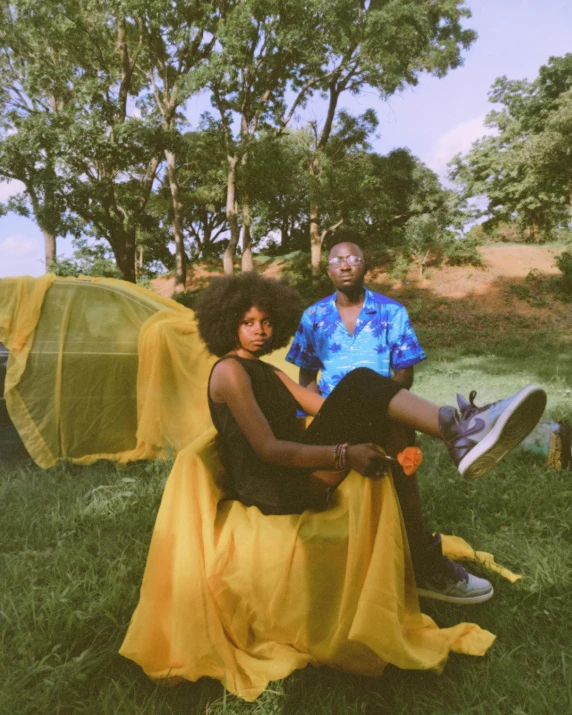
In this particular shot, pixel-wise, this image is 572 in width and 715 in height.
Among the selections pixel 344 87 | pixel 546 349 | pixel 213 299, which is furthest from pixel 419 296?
pixel 213 299

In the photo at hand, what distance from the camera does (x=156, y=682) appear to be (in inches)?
74.2

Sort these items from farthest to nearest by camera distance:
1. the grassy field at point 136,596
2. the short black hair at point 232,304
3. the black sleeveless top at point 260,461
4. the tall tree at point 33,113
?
the tall tree at point 33,113, the short black hair at point 232,304, the black sleeveless top at point 260,461, the grassy field at point 136,596

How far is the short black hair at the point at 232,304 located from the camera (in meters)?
2.38

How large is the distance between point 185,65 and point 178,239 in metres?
4.90

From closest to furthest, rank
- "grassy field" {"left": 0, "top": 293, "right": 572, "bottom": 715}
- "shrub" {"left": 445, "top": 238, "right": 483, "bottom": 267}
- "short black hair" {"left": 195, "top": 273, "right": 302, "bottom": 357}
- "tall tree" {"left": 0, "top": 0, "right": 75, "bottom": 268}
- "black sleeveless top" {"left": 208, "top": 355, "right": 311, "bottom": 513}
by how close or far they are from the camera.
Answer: "grassy field" {"left": 0, "top": 293, "right": 572, "bottom": 715}
"black sleeveless top" {"left": 208, "top": 355, "right": 311, "bottom": 513}
"short black hair" {"left": 195, "top": 273, "right": 302, "bottom": 357}
"tall tree" {"left": 0, "top": 0, "right": 75, "bottom": 268}
"shrub" {"left": 445, "top": 238, "right": 483, "bottom": 267}

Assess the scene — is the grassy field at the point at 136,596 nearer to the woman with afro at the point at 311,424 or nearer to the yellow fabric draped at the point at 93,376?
the yellow fabric draped at the point at 93,376

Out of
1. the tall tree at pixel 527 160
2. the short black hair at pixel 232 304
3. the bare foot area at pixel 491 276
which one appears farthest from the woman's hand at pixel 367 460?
the tall tree at pixel 527 160

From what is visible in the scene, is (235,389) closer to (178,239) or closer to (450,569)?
(450,569)

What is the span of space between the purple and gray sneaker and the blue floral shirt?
112 centimetres

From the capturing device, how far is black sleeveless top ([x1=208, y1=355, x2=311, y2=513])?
210cm

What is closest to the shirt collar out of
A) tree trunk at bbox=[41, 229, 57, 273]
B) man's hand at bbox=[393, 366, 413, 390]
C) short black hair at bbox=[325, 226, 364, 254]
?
short black hair at bbox=[325, 226, 364, 254]

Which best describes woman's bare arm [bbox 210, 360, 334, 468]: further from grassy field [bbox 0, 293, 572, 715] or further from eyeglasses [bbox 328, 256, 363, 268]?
eyeglasses [bbox 328, 256, 363, 268]

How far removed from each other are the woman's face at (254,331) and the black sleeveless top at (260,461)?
92 millimetres

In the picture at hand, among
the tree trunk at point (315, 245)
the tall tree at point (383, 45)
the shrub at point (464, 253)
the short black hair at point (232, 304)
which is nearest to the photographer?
the short black hair at point (232, 304)
